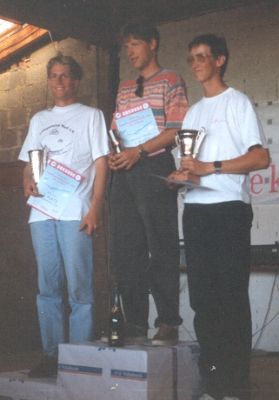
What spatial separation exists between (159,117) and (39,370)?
1.38 m

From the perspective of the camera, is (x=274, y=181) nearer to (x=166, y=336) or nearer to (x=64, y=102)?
(x=64, y=102)

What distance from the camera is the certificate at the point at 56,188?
11.8 feet

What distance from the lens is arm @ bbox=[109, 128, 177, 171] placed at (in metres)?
3.38

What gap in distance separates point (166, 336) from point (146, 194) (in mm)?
668

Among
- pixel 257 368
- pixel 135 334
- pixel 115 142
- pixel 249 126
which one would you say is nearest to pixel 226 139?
pixel 249 126

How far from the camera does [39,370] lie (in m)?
3.52

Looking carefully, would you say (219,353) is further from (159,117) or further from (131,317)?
(159,117)

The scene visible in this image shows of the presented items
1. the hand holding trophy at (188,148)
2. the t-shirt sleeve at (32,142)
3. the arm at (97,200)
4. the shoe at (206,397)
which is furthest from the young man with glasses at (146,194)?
the t-shirt sleeve at (32,142)

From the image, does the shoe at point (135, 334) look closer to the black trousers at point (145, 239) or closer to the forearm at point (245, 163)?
the black trousers at point (145, 239)

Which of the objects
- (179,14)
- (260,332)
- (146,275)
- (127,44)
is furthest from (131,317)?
(179,14)

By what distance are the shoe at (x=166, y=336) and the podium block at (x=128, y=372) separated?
0.15 feet

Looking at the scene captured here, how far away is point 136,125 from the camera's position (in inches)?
137

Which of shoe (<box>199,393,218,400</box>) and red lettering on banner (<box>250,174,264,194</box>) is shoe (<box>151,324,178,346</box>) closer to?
shoe (<box>199,393,218,400</box>)

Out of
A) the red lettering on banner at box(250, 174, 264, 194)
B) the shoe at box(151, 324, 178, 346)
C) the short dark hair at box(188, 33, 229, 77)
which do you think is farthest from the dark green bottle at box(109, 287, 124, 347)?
the red lettering on banner at box(250, 174, 264, 194)
